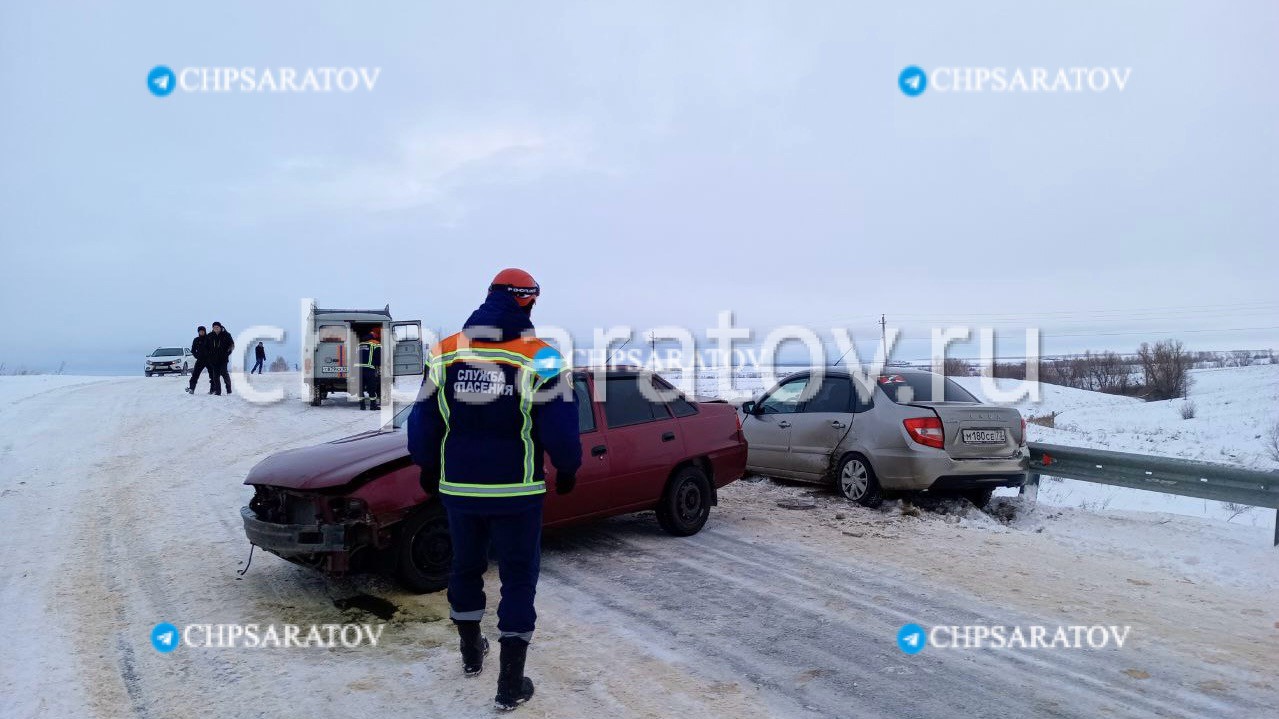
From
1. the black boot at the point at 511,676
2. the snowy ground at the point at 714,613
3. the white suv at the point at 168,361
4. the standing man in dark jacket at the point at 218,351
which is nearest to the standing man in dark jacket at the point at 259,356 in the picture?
the white suv at the point at 168,361

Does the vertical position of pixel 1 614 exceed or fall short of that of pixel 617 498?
it falls short

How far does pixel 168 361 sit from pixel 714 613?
4140 centimetres

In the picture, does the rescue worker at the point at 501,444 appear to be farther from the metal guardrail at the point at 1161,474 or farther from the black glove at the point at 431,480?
the metal guardrail at the point at 1161,474

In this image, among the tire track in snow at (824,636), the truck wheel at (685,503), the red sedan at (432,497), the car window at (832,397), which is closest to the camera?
the tire track in snow at (824,636)

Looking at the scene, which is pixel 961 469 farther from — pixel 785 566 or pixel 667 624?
pixel 667 624

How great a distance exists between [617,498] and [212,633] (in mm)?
3097

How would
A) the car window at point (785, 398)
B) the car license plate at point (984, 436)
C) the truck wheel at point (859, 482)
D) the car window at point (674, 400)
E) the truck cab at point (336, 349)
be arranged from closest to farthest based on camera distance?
the car window at point (674, 400) → the car license plate at point (984, 436) → the truck wheel at point (859, 482) → the car window at point (785, 398) → the truck cab at point (336, 349)

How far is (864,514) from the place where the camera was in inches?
323

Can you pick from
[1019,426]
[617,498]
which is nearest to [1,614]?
[617,498]

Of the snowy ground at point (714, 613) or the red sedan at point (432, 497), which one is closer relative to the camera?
the snowy ground at point (714, 613)

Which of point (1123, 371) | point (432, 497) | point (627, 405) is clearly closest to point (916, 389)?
point (627, 405)

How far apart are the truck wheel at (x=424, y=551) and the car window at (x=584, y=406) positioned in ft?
5.05

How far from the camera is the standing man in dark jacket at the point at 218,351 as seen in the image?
20.1 meters
